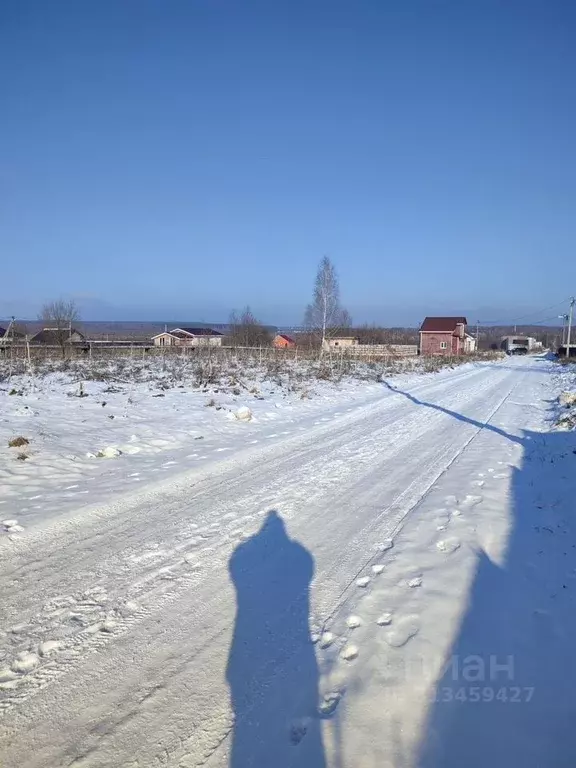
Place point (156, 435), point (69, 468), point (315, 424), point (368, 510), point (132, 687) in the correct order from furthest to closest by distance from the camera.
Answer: point (315, 424) < point (156, 435) < point (69, 468) < point (368, 510) < point (132, 687)

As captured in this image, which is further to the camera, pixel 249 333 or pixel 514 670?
pixel 249 333

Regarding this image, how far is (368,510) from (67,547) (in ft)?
10.7

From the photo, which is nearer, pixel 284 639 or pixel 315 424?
pixel 284 639

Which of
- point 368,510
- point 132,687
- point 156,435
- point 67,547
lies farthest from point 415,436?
point 132,687

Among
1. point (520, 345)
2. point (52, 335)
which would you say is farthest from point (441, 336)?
point (520, 345)

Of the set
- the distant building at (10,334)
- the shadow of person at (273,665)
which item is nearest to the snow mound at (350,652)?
the shadow of person at (273,665)

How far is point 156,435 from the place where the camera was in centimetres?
912

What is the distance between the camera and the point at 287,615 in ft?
11.0

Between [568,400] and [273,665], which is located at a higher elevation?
[568,400]

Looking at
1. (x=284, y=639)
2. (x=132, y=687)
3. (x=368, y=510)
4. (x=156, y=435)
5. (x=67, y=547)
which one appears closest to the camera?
(x=132, y=687)

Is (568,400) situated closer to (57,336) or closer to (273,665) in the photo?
(273,665)

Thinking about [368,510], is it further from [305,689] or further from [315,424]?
[315,424]

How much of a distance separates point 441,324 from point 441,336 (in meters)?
2.62

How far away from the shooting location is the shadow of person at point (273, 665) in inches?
90.4
